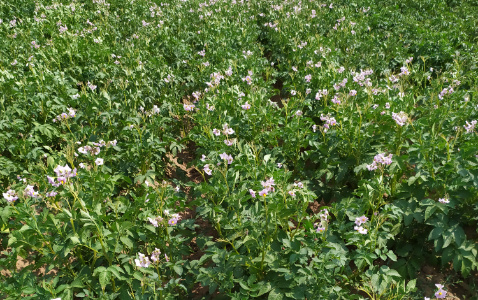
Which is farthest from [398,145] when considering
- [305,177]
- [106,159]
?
[106,159]

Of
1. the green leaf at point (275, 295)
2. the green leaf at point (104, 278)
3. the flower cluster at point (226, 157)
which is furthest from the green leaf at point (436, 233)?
the green leaf at point (104, 278)

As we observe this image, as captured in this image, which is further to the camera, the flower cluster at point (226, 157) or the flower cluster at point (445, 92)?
the flower cluster at point (445, 92)

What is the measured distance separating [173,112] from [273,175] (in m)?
2.57

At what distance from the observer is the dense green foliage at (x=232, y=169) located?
2.89 meters

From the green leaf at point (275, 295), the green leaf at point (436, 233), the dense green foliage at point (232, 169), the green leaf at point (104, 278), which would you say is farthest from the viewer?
the green leaf at point (436, 233)

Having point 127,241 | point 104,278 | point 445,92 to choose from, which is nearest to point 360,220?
point 127,241

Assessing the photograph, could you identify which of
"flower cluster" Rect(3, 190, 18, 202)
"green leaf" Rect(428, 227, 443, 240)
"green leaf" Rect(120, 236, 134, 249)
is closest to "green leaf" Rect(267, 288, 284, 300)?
"green leaf" Rect(120, 236, 134, 249)

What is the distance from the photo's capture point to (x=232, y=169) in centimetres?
350

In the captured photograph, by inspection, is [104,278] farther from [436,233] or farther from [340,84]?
[340,84]

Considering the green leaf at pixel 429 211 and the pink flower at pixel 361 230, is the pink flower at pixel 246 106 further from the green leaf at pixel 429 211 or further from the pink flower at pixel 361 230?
the green leaf at pixel 429 211

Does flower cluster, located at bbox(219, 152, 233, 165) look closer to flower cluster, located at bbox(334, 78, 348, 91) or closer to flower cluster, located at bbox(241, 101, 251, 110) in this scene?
flower cluster, located at bbox(241, 101, 251, 110)

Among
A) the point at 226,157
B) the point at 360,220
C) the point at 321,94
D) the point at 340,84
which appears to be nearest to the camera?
the point at 360,220

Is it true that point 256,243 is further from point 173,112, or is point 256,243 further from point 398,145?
point 173,112

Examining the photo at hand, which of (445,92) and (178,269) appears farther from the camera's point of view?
(445,92)
